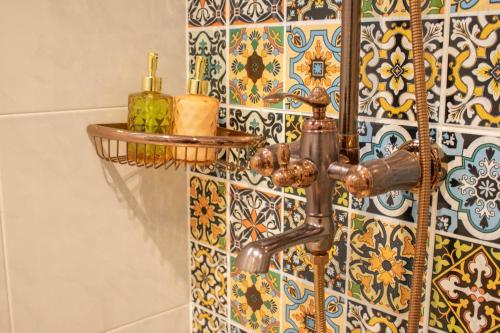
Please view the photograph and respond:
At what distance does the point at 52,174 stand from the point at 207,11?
15.2 inches

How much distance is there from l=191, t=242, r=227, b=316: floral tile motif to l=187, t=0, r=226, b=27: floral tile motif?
0.42 m

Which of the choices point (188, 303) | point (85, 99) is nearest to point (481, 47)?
point (85, 99)

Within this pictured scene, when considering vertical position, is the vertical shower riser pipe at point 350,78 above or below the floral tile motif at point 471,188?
above

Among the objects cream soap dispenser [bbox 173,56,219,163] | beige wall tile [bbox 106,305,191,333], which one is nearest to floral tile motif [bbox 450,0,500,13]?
cream soap dispenser [bbox 173,56,219,163]

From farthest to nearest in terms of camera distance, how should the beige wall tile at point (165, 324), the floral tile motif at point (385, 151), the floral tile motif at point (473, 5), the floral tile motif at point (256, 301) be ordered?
the beige wall tile at point (165, 324) → the floral tile motif at point (256, 301) → the floral tile motif at point (385, 151) → the floral tile motif at point (473, 5)

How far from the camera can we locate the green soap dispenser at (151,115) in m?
0.86

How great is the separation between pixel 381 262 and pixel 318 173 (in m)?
0.17

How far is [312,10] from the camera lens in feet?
2.58

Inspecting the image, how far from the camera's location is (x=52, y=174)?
0.89 metres

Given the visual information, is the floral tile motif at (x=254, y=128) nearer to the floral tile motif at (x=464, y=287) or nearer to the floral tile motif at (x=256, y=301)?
the floral tile motif at (x=256, y=301)

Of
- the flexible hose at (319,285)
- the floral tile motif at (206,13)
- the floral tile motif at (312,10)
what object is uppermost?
the floral tile motif at (206,13)

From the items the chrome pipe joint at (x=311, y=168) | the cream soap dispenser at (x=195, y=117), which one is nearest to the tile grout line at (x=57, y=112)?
the cream soap dispenser at (x=195, y=117)

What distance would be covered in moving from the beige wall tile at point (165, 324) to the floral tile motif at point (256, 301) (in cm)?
14

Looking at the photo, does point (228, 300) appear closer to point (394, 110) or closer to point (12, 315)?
point (12, 315)
